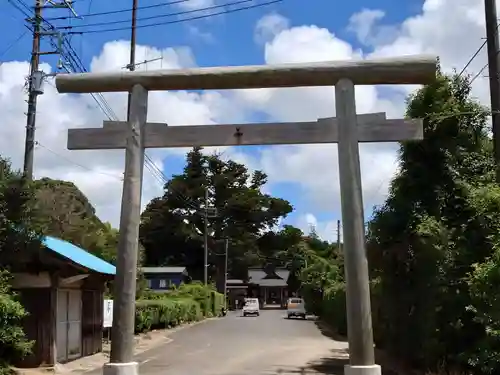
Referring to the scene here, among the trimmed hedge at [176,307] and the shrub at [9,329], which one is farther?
the trimmed hedge at [176,307]

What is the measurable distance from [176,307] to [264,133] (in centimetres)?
3135

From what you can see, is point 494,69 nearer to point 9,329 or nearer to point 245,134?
point 245,134

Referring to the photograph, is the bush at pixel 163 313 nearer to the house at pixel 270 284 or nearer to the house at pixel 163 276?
the house at pixel 163 276

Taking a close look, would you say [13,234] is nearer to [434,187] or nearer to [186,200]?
[434,187]

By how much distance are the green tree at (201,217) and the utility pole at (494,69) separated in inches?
2287

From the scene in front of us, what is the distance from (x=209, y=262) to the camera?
72938 millimetres

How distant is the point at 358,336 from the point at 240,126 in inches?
148

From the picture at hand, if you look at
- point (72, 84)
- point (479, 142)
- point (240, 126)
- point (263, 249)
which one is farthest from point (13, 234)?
point (263, 249)

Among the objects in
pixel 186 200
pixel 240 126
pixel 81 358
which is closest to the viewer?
pixel 240 126

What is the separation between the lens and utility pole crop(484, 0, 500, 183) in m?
12.3

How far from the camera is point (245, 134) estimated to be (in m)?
10.2

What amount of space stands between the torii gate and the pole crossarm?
0.6 inches

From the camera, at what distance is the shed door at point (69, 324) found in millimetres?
17000

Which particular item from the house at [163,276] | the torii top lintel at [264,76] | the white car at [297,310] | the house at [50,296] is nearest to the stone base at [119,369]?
the torii top lintel at [264,76]
